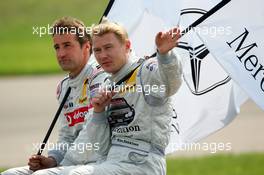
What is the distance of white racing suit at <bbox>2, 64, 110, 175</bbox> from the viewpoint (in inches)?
264

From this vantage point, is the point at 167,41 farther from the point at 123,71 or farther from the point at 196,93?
the point at 196,93

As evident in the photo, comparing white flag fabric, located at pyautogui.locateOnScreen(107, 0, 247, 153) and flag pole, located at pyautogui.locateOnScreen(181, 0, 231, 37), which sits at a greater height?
flag pole, located at pyautogui.locateOnScreen(181, 0, 231, 37)

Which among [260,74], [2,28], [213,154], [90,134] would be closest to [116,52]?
[90,134]

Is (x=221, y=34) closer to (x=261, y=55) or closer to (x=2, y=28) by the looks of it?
(x=261, y=55)

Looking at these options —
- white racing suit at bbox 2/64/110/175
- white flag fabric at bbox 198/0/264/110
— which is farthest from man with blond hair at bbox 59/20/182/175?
white flag fabric at bbox 198/0/264/110

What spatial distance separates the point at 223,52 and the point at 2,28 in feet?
88.7

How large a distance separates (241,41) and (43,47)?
21778mm

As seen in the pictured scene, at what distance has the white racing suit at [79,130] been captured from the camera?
6.70 m

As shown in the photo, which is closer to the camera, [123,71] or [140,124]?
[140,124]

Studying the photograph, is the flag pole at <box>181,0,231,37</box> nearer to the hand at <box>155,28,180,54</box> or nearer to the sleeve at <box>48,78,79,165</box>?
the hand at <box>155,28,180,54</box>

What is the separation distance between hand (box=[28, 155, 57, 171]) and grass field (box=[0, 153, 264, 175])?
13.2 ft

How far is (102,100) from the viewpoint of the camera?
6453 millimetres

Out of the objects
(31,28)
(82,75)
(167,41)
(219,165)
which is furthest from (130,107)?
(31,28)

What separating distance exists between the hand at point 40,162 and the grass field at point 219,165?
4.02 metres
